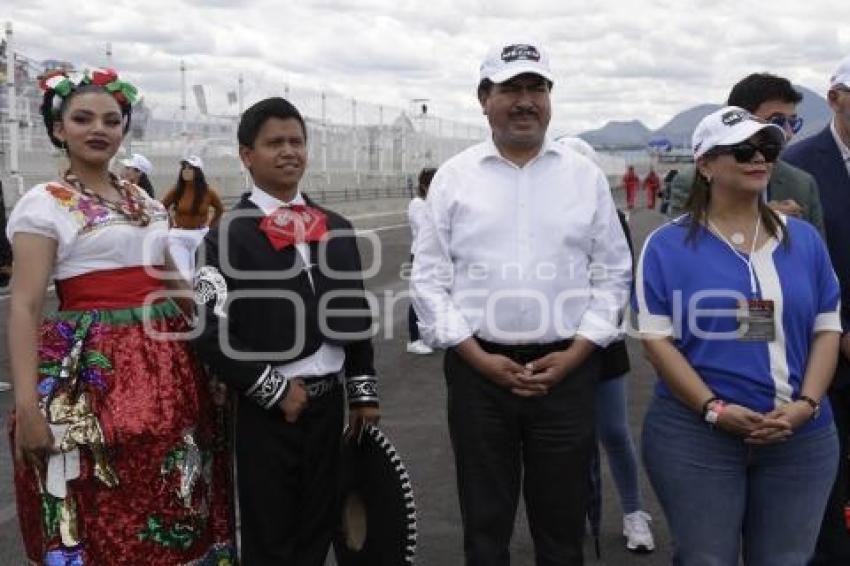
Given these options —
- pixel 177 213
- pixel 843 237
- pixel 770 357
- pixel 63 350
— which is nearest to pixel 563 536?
pixel 770 357

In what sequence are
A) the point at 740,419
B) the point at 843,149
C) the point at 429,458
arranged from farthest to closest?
the point at 429,458 → the point at 843,149 → the point at 740,419

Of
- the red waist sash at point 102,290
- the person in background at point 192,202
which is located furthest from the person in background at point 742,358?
the person in background at point 192,202

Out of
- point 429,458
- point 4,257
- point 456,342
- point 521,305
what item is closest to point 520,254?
point 521,305

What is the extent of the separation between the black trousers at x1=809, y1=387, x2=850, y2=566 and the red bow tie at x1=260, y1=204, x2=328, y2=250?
1.98 m

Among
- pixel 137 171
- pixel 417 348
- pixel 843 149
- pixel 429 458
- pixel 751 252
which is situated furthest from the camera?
pixel 417 348

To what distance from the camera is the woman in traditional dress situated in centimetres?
303

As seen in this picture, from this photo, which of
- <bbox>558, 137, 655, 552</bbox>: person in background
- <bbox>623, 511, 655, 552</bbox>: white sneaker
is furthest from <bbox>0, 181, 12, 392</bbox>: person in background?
<bbox>623, 511, 655, 552</bbox>: white sneaker

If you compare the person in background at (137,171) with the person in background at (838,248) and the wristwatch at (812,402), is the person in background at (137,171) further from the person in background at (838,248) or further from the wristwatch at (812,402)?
the wristwatch at (812,402)

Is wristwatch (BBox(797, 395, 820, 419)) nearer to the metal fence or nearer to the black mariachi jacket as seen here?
the black mariachi jacket

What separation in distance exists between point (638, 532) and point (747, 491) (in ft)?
4.68


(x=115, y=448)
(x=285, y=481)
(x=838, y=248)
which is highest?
(x=838, y=248)

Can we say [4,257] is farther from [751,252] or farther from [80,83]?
[751,252]

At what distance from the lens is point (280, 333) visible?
3.16 meters

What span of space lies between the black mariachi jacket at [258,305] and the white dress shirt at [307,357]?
0.02m
